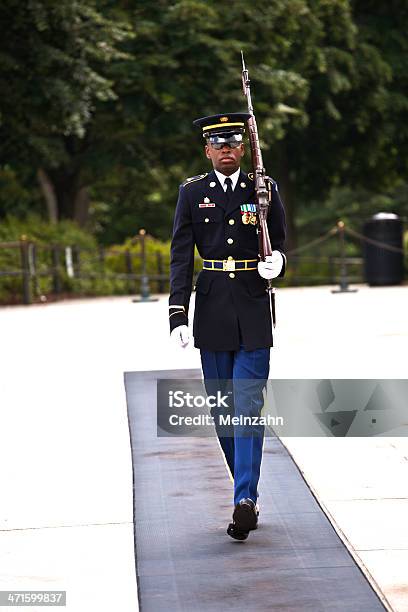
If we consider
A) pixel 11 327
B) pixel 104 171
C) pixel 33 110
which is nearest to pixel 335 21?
pixel 104 171

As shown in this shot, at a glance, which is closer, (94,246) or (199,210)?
(199,210)

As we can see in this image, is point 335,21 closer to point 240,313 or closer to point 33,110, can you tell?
point 33,110

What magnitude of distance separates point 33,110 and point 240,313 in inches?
853

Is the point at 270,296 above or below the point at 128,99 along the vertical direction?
below

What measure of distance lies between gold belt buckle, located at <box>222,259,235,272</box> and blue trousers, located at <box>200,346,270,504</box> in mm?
384

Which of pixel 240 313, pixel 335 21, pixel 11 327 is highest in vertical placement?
pixel 335 21

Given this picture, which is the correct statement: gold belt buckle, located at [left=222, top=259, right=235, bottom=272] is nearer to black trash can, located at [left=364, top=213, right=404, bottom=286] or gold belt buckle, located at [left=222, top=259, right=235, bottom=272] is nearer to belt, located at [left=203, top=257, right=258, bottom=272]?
belt, located at [left=203, top=257, right=258, bottom=272]

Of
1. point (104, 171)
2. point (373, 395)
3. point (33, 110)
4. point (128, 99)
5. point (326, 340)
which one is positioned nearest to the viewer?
point (373, 395)

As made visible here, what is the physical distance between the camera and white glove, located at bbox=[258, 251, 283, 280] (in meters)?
6.76

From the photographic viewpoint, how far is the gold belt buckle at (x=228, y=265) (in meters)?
6.96

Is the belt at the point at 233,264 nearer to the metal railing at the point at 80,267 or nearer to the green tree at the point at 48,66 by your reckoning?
the green tree at the point at 48,66

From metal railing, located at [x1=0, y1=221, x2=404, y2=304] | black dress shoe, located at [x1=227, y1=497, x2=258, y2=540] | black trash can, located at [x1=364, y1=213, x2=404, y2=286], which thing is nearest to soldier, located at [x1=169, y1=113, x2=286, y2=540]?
black dress shoe, located at [x1=227, y1=497, x2=258, y2=540]

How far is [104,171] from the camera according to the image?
3391cm

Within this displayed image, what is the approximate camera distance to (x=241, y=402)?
6820 mm
